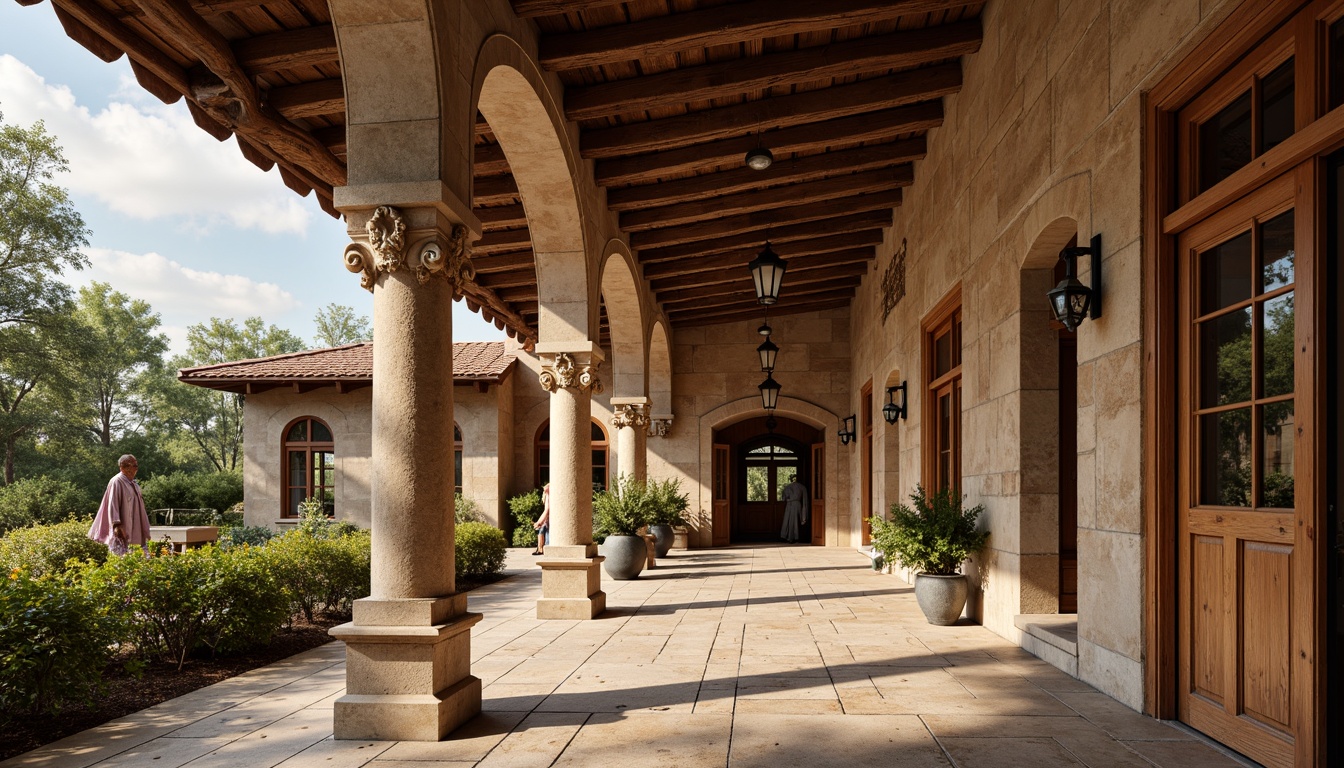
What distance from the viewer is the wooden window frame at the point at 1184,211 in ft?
10.3

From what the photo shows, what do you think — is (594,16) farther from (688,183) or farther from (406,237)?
(688,183)

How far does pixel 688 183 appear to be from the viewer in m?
9.77

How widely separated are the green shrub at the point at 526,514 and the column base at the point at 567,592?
9863 mm

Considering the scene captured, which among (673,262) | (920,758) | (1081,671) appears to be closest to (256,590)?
(920,758)

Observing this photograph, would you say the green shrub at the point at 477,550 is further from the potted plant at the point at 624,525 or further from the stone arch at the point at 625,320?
the stone arch at the point at 625,320

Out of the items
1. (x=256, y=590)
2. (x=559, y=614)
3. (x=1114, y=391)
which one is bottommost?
(x=559, y=614)

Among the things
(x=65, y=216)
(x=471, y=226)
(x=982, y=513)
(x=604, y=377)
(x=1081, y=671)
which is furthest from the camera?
(x=65, y=216)

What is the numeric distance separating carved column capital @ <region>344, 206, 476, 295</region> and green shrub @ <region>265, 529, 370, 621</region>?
11.1 ft

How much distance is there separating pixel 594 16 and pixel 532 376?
13.1 meters

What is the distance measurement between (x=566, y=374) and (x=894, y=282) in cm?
544

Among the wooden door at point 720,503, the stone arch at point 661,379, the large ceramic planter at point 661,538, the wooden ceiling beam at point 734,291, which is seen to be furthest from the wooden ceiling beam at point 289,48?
the wooden door at point 720,503

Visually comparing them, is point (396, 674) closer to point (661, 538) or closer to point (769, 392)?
point (661, 538)

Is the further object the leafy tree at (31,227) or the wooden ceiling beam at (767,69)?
the leafy tree at (31,227)

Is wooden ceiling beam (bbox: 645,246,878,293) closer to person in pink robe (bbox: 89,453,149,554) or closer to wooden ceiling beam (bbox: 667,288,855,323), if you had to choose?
wooden ceiling beam (bbox: 667,288,855,323)
